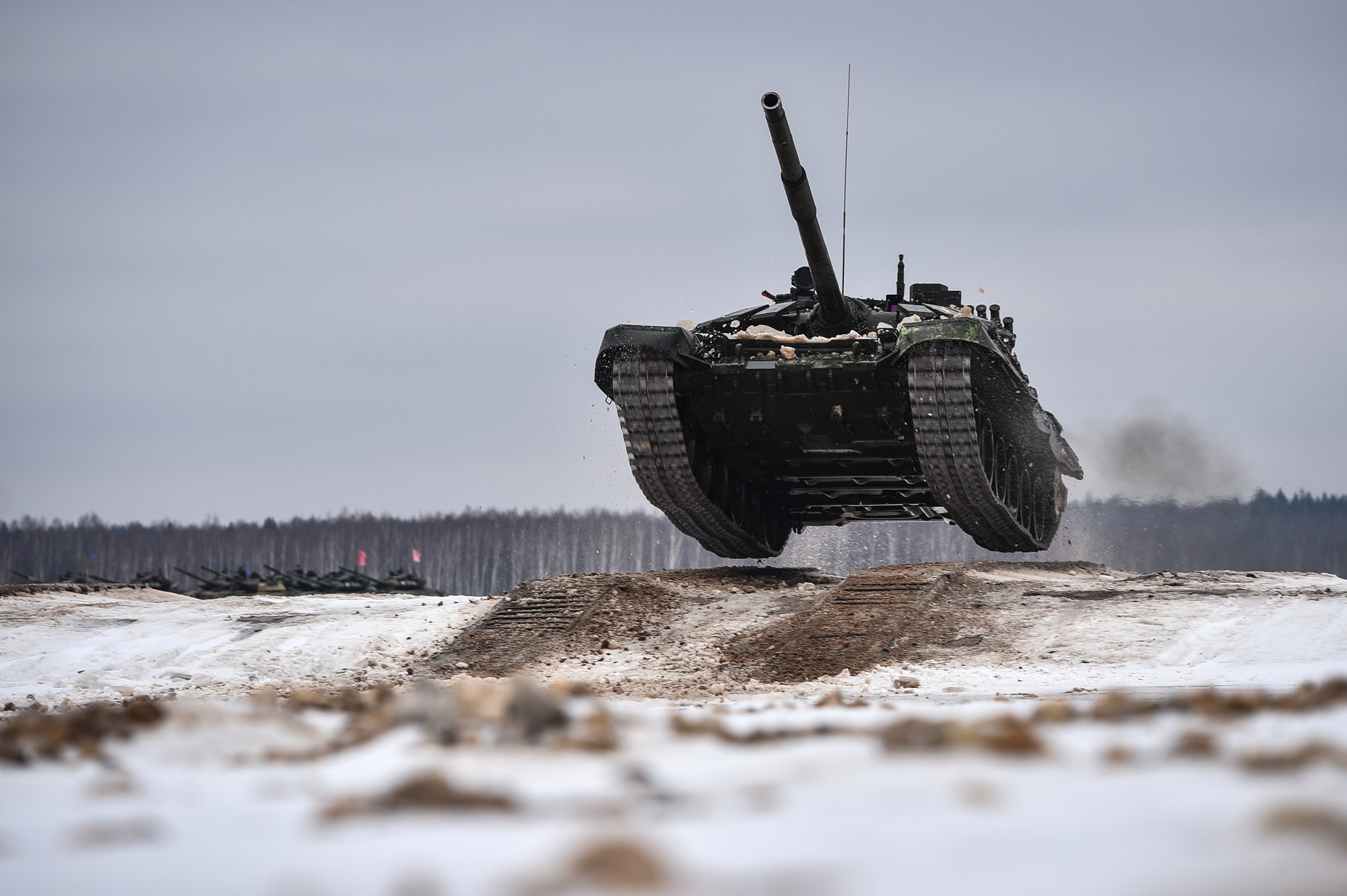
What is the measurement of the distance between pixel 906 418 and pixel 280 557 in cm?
4816

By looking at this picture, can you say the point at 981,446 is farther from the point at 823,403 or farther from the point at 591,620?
the point at 591,620

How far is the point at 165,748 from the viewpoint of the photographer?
367cm

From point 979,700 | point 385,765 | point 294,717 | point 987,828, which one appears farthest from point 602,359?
point 987,828

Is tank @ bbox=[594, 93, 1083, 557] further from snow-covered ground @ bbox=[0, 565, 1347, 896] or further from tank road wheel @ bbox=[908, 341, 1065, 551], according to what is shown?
snow-covered ground @ bbox=[0, 565, 1347, 896]

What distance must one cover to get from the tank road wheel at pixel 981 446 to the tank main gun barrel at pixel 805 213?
1673 mm

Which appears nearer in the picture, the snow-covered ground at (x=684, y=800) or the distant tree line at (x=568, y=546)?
the snow-covered ground at (x=684, y=800)

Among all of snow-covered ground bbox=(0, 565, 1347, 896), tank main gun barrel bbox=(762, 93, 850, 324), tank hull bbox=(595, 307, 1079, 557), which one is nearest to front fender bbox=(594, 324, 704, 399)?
tank hull bbox=(595, 307, 1079, 557)

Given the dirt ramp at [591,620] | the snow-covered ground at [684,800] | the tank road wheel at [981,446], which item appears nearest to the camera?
the snow-covered ground at [684,800]

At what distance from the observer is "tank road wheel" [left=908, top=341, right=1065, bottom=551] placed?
1161cm

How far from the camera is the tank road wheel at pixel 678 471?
40.3 feet

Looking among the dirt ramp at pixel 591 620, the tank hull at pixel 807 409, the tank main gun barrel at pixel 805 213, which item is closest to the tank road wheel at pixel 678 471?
the tank hull at pixel 807 409

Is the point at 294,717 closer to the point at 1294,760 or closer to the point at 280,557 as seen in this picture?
the point at 1294,760

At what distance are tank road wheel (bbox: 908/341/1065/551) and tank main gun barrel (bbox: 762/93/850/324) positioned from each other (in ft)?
5.49

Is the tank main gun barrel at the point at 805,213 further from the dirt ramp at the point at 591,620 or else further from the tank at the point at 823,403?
the dirt ramp at the point at 591,620
